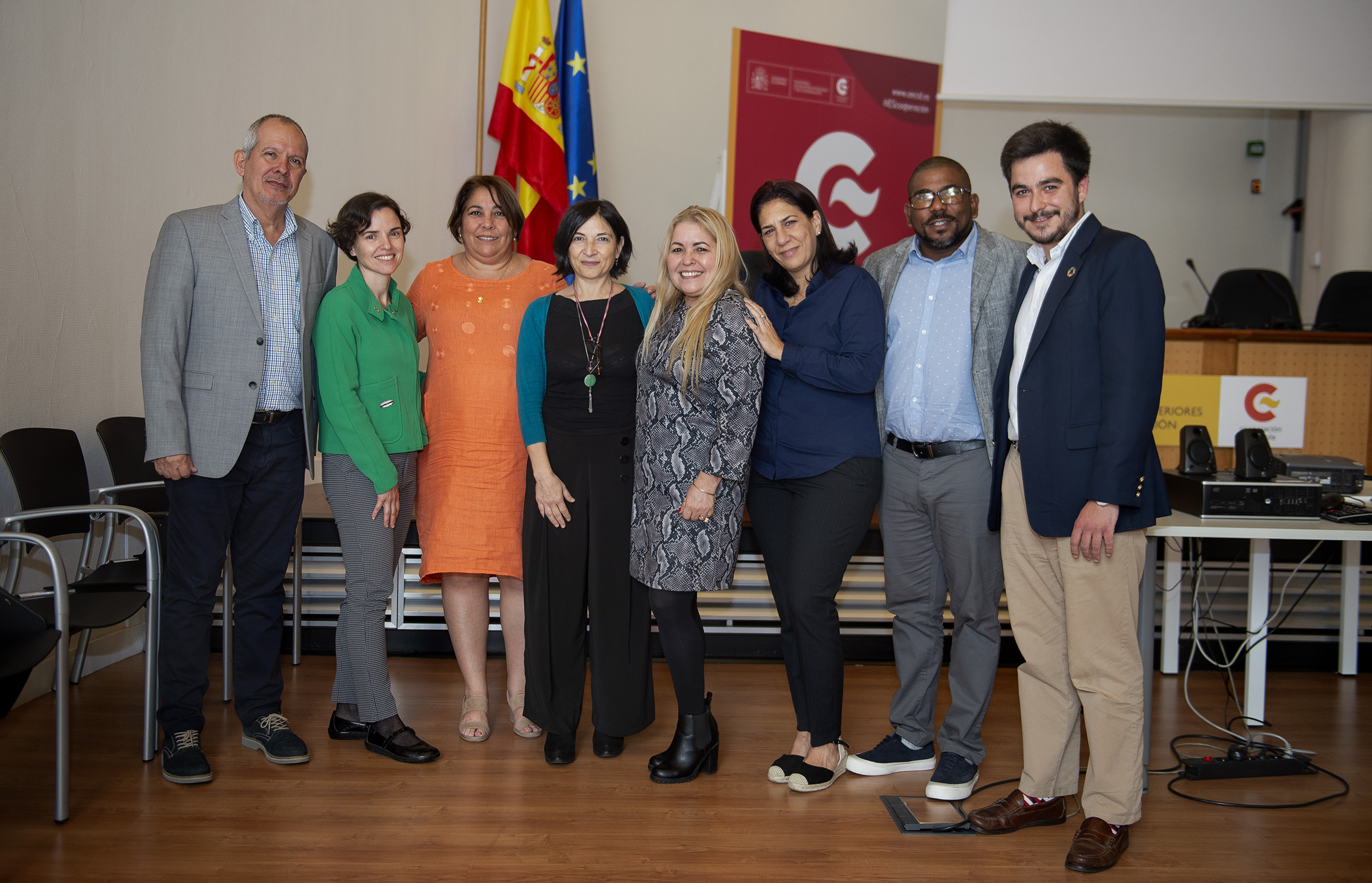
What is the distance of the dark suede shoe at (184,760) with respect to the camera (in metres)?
2.40

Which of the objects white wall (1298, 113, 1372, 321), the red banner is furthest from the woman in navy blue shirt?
white wall (1298, 113, 1372, 321)

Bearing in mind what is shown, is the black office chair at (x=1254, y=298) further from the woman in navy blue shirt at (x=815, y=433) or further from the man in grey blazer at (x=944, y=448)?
the woman in navy blue shirt at (x=815, y=433)

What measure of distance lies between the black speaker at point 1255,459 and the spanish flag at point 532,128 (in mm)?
3278

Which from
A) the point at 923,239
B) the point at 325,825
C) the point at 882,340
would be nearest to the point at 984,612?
the point at 882,340

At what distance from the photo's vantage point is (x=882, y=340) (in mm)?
2379

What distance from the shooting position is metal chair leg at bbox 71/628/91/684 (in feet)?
10.3

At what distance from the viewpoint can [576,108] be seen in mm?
4922

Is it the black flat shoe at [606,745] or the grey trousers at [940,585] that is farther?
the black flat shoe at [606,745]

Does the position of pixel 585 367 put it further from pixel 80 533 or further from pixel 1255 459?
pixel 1255 459

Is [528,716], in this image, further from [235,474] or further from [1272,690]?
[1272,690]

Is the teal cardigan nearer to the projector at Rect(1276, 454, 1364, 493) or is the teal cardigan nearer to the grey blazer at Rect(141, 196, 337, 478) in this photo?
the grey blazer at Rect(141, 196, 337, 478)

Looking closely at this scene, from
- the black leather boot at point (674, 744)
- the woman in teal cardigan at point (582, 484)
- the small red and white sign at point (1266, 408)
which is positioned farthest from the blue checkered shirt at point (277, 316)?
the small red and white sign at point (1266, 408)

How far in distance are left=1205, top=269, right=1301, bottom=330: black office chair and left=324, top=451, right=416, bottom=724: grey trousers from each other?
4879 mm

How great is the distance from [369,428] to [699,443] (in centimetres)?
96
